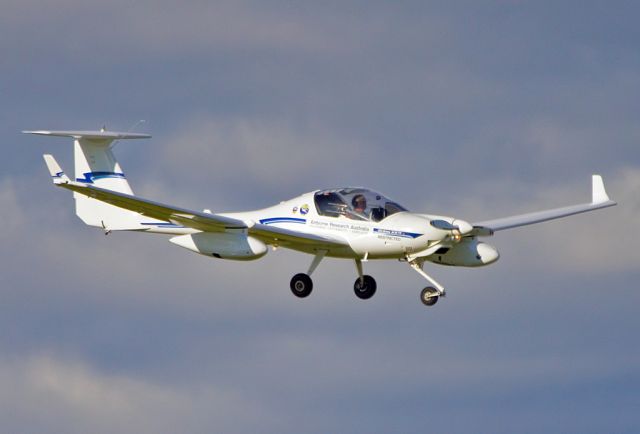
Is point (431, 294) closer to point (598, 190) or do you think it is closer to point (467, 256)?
point (467, 256)

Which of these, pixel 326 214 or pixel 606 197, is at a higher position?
pixel 606 197

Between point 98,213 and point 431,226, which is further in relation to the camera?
point 98,213

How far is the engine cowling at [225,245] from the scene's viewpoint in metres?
38.5

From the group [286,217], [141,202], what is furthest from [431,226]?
[141,202]

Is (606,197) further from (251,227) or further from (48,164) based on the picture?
(48,164)

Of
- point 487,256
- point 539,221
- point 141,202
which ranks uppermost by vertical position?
point 539,221

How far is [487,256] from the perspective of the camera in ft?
133

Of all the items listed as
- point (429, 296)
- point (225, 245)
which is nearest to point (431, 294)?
point (429, 296)

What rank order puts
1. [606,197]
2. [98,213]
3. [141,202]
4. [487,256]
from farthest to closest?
[606,197]
[98,213]
[487,256]
[141,202]

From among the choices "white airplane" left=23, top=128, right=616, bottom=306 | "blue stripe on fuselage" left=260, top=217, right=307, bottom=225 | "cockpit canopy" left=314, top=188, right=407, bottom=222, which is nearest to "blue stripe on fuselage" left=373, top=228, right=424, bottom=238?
"white airplane" left=23, top=128, right=616, bottom=306

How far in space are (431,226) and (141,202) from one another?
7068 millimetres

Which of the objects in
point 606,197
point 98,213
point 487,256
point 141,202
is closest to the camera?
point 141,202

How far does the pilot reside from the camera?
3997 cm

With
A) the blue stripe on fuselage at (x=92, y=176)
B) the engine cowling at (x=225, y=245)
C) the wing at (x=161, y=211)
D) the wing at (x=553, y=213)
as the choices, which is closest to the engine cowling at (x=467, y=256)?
the wing at (x=553, y=213)
